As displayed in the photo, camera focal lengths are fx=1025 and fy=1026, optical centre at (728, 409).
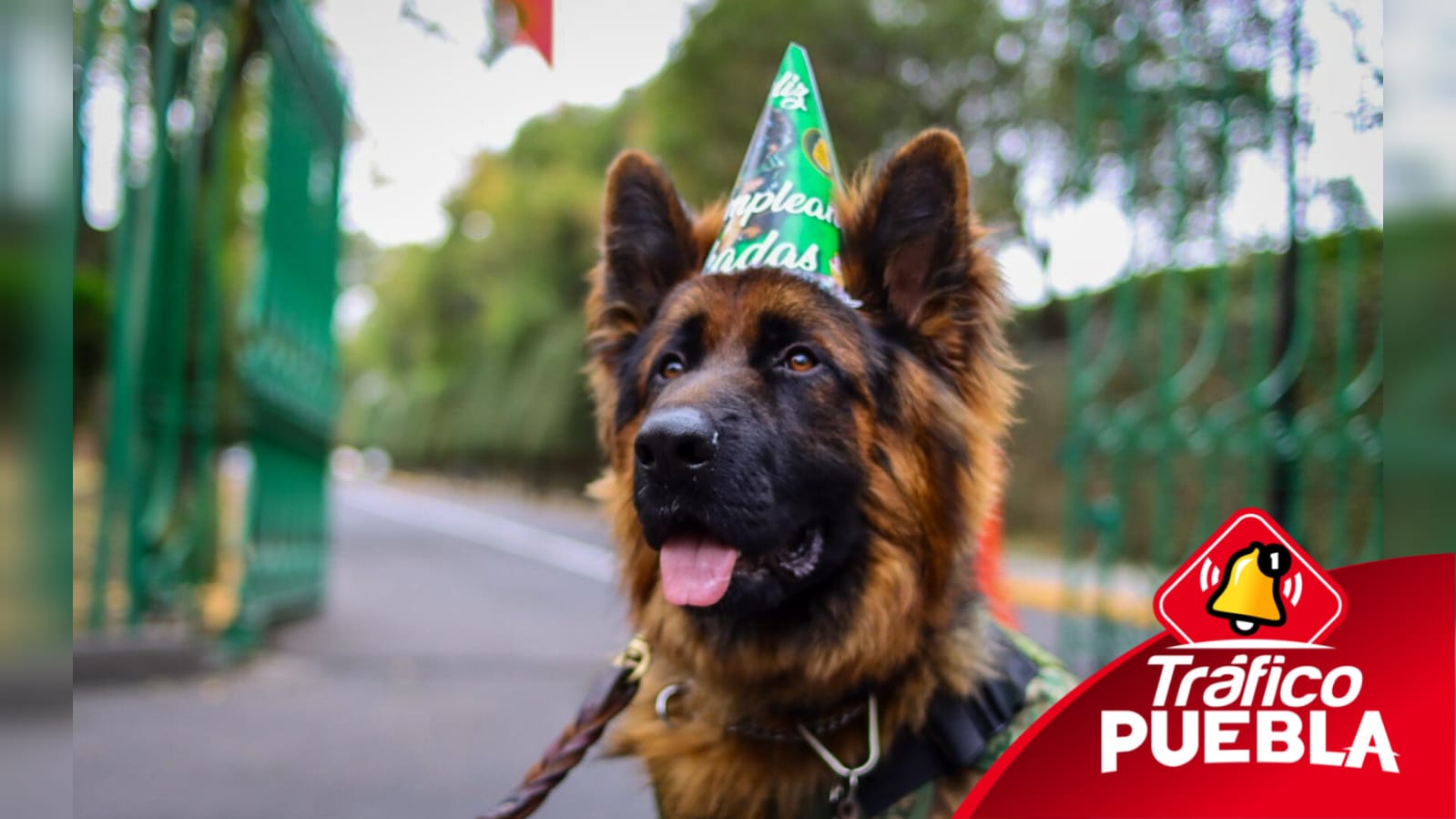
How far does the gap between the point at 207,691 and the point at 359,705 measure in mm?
793

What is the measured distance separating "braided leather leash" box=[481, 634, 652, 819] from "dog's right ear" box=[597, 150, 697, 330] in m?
0.83

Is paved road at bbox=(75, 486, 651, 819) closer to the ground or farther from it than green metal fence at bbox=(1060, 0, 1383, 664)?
closer to the ground

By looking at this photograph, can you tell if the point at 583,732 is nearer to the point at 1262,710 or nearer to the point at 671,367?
the point at 671,367

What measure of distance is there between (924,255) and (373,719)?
4.01 metres

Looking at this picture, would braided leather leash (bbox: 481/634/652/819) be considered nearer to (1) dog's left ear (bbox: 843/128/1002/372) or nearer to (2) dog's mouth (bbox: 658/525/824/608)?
(2) dog's mouth (bbox: 658/525/824/608)

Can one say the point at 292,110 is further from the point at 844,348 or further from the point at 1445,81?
the point at 1445,81

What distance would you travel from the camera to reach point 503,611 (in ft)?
29.0

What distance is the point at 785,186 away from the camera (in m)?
2.08

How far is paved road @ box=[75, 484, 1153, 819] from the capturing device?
385cm

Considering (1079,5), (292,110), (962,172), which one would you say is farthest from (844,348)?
(292,110)

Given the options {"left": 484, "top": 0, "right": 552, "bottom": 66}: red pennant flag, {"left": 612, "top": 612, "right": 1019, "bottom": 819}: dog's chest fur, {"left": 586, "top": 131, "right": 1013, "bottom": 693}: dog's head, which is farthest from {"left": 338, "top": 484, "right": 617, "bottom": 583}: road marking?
{"left": 484, "top": 0, "right": 552, "bottom": 66}: red pennant flag

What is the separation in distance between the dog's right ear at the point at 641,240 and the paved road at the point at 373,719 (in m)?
0.87

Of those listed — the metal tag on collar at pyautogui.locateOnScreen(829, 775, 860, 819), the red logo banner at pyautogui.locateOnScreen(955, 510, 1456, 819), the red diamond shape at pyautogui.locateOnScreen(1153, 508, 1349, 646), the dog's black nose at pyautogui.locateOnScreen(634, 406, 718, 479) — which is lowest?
the metal tag on collar at pyautogui.locateOnScreen(829, 775, 860, 819)

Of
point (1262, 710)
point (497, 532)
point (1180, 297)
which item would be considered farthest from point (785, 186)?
point (497, 532)
